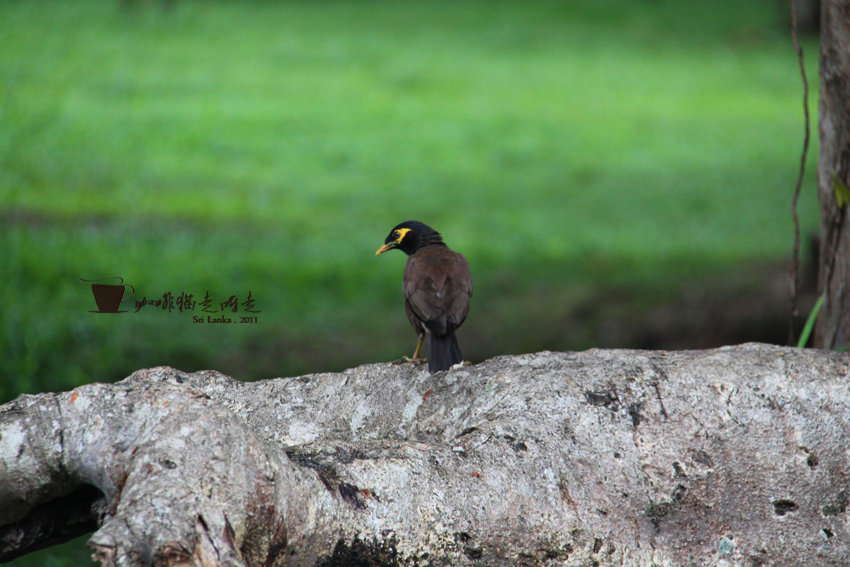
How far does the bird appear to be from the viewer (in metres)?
3.36

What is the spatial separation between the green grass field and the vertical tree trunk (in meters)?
3.04

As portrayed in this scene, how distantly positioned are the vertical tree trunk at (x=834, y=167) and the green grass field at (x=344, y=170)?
304cm

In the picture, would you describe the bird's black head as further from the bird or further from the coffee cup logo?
the coffee cup logo

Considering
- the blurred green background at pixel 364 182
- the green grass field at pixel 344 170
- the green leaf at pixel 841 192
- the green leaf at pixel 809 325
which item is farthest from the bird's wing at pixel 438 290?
the green grass field at pixel 344 170

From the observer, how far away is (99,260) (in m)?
6.78

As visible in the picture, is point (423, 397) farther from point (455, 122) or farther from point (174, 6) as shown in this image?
point (174, 6)

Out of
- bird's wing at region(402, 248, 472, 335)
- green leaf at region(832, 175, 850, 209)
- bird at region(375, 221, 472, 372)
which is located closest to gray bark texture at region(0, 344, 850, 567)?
bird at region(375, 221, 472, 372)

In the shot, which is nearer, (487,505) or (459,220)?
(487,505)

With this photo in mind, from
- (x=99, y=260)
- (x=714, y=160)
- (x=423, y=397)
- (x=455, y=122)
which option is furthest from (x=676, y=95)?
(x=423, y=397)

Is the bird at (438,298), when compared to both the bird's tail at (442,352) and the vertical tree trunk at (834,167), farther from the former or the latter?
the vertical tree trunk at (834,167)

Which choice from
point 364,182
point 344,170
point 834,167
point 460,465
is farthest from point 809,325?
point 344,170

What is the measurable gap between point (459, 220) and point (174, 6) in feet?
26.1

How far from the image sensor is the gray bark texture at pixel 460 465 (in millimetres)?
1999

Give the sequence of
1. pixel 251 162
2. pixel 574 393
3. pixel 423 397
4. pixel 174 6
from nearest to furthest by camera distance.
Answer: pixel 574 393 → pixel 423 397 → pixel 251 162 → pixel 174 6
